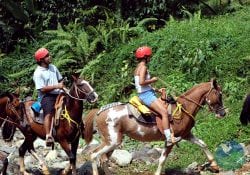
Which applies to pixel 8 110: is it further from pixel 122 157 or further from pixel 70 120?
pixel 122 157

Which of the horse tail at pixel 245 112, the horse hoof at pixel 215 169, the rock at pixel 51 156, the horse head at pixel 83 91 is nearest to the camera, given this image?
the horse head at pixel 83 91

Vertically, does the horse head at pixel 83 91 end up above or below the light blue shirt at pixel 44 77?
below

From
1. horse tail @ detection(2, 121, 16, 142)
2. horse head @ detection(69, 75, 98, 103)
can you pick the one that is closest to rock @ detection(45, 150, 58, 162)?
horse tail @ detection(2, 121, 16, 142)

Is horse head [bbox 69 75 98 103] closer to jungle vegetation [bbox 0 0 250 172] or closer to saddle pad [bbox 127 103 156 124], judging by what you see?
saddle pad [bbox 127 103 156 124]

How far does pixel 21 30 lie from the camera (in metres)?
21.3

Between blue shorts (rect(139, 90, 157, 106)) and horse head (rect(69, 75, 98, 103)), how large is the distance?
88 cm

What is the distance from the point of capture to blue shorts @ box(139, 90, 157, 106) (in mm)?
10297

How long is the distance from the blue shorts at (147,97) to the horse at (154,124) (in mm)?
427

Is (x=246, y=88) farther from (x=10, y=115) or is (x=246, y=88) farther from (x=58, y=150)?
(x=10, y=115)

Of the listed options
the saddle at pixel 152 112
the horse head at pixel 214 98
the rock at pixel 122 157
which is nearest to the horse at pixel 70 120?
the saddle at pixel 152 112

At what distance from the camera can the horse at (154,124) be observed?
34.3ft

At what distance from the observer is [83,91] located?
1031 cm

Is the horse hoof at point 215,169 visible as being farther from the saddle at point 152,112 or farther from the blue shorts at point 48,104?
the blue shorts at point 48,104

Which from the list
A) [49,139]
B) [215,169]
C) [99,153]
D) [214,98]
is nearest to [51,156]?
[49,139]
